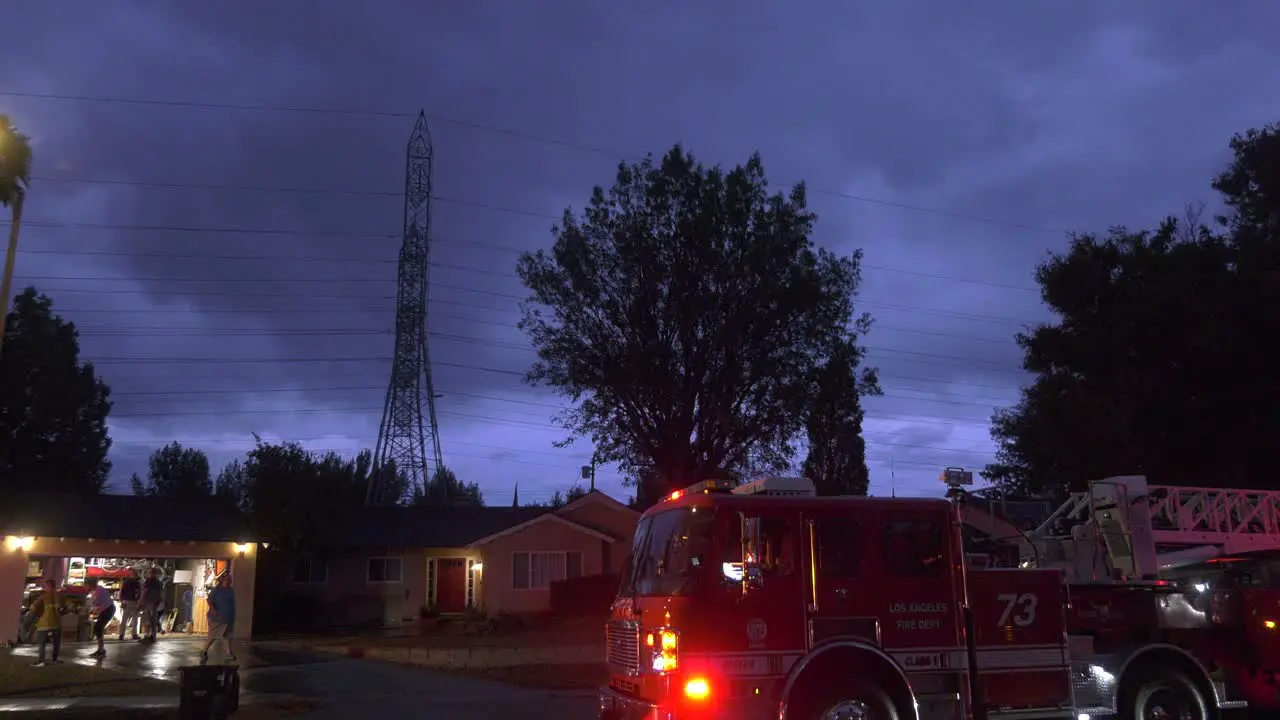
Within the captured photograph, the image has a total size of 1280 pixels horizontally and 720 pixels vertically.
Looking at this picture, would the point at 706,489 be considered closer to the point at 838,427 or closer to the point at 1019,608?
the point at 1019,608

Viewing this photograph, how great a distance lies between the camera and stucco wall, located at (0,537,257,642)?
26.4 meters

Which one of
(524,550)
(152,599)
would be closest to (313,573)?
(524,550)

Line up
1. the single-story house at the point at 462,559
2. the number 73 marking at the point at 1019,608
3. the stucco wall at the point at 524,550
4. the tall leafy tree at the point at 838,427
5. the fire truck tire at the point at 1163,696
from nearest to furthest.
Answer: the number 73 marking at the point at 1019,608 → the fire truck tire at the point at 1163,696 → the tall leafy tree at the point at 838,427 → the stucco wall at the point at 524,550 → the single-story house at the point at 462,559

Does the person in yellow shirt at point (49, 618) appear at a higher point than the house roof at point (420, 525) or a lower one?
lower

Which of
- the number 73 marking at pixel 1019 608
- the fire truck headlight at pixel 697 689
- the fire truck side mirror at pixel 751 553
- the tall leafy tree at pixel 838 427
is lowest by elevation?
the fire truck headlight at pixel 697 689

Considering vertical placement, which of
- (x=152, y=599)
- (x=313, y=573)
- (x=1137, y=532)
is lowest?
(x=152, y=599)

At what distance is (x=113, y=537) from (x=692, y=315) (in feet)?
57.2

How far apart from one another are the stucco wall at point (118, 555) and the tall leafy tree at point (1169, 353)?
24673 mm

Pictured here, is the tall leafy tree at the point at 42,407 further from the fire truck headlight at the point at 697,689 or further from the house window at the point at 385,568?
the fire truck headlight at the point at 697,689

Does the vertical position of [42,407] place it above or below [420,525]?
above

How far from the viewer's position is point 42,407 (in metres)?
50.7

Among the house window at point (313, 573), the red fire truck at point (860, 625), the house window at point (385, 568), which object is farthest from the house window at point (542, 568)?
the red fire truck at point (860, 625)

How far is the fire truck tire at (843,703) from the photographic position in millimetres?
8906

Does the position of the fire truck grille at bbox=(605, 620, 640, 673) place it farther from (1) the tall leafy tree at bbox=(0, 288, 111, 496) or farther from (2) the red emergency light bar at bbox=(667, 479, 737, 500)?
(1) the tall leafy tree at bbox=(0, 288, 111, 496)
